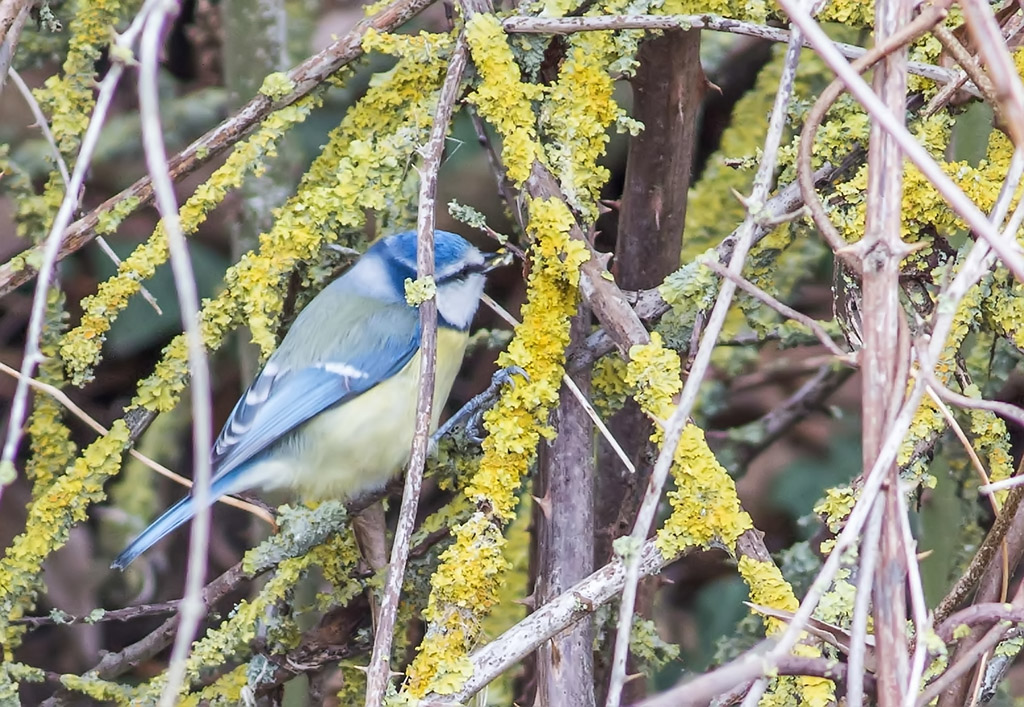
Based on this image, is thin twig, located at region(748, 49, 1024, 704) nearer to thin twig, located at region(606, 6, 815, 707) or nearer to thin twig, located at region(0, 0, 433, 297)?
thin twig, located at region(606, 6, 815, 707)

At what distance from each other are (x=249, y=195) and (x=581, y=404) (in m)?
0.92

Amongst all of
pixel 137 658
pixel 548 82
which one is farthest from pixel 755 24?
pixel 137 658

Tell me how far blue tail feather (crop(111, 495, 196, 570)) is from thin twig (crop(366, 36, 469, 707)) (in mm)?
545

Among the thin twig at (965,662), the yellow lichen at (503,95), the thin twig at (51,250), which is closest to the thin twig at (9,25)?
the thin twig at (51,250)

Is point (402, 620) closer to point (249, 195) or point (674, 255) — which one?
point (674, 255)

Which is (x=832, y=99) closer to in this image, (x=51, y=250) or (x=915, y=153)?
(x=915, y=153)

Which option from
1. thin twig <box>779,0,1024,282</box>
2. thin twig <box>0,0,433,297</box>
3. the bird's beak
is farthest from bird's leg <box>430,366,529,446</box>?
thin twig <box>779,0,1024,282</box>

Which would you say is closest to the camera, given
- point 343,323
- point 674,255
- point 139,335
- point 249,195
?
point 674,255

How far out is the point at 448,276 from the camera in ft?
6.75

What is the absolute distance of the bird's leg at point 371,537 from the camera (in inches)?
69.9

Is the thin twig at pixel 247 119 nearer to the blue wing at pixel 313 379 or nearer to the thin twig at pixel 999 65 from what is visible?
the blue wing at pixel 313 379

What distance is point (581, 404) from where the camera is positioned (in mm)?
1565

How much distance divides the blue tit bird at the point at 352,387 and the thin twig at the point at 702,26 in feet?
1.76

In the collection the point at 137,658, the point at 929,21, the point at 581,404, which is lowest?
the point at 137,658
